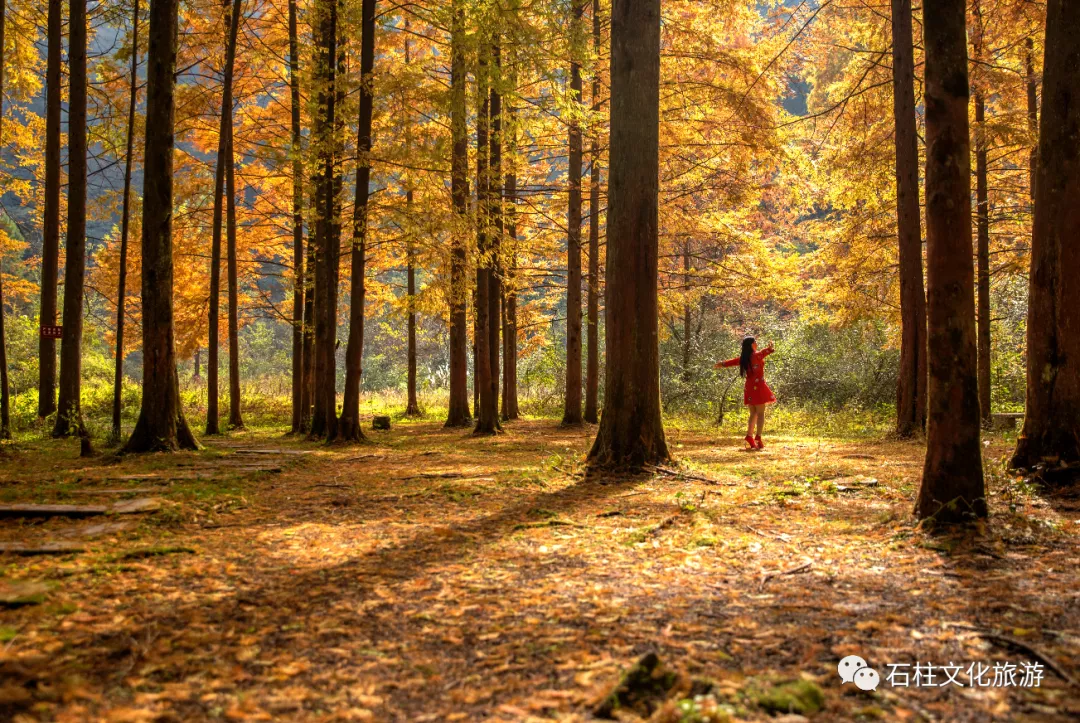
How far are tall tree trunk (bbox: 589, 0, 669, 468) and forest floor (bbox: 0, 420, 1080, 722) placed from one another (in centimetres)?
89

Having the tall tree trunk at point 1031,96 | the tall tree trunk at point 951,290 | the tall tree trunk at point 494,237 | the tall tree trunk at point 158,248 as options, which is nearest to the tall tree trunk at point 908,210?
A: the tall tree trunk at point 1031,96

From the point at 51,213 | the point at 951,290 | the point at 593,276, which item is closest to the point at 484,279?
the point at 593,276

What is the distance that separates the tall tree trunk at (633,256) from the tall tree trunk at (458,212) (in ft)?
10.0

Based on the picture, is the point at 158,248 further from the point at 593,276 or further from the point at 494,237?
the point at 593,276

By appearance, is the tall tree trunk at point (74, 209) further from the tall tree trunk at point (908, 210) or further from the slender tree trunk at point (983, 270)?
the slender tree trunk at point (983, 270)

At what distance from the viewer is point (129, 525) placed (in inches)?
185

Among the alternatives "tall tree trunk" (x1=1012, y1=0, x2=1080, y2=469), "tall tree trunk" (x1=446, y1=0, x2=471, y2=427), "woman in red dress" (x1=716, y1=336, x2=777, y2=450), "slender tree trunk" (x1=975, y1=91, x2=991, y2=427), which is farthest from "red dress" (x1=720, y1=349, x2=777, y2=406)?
"tall tree trunk" (x1=446, y1=0, x2=471, y2=427)

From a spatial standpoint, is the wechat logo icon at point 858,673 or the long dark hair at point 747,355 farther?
the long dark hair at point 747,355

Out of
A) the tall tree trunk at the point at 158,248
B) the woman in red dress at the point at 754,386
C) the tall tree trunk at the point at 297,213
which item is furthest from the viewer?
the tall tree trunk at the point at 297,213

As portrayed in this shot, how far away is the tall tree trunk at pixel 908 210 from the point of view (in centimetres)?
1023

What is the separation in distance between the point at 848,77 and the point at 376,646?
13325mm

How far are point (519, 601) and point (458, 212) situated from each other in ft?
30.4

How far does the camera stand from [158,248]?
347 inches

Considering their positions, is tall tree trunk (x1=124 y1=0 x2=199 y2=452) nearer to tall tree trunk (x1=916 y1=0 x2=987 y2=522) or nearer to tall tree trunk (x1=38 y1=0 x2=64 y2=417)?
tall tree trunk (x1=38 y1=0 x2=64 y2=417)
